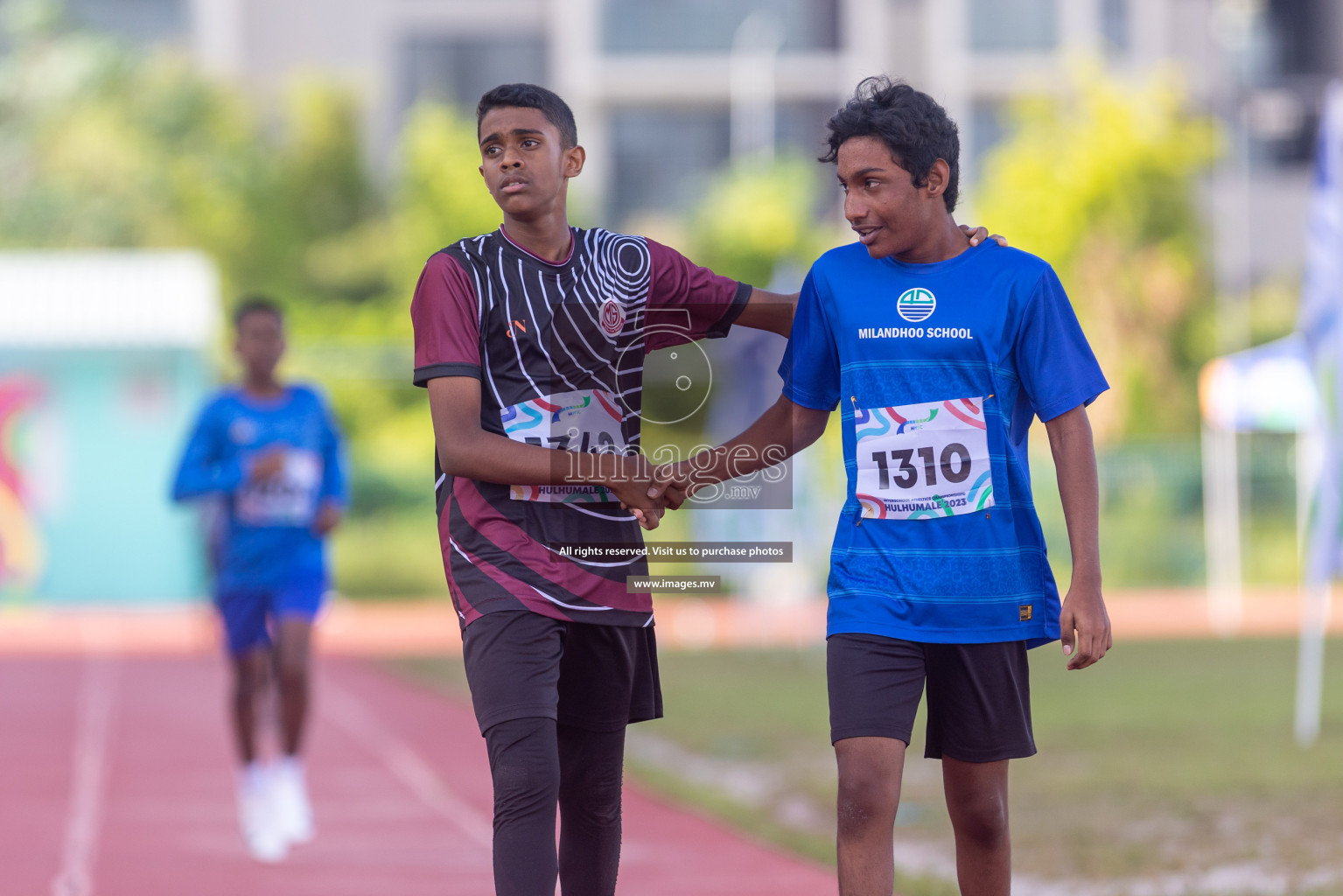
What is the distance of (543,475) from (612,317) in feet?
1.53

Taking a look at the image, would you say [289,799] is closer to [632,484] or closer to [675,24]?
[632,484]

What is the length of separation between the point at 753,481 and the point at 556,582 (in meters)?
0.78

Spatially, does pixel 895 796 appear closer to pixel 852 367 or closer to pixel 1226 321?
pixel 852 367

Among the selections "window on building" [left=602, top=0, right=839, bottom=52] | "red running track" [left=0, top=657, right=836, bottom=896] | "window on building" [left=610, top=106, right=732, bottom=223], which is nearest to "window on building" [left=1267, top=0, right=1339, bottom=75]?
"window on building" [left=602, top=0, right=839, bottom=52]

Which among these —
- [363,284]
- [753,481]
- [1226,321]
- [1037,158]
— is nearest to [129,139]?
[363,284]

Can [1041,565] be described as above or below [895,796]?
above

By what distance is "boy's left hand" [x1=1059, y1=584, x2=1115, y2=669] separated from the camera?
13.4 ft

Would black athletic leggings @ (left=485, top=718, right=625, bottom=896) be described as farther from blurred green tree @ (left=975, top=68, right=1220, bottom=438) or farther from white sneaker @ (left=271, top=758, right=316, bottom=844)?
blurred green tree @ (left=975, top=68, right=1220, bottom=438)

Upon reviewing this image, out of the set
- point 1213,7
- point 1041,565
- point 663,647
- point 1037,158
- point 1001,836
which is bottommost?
point 663,647

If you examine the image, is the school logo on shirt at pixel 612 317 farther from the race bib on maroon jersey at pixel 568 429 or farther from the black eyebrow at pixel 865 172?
the black eyebrow at pixel 865 172

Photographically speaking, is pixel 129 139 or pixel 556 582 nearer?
pixel 556 582

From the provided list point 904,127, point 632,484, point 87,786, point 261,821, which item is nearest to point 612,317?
point 632,484

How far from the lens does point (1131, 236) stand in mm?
32812

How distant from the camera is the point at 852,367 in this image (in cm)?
432
